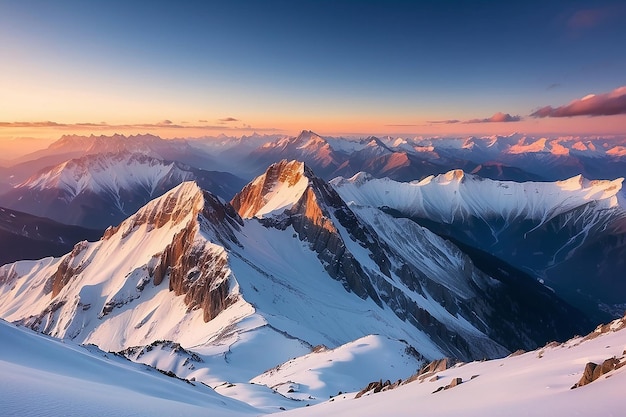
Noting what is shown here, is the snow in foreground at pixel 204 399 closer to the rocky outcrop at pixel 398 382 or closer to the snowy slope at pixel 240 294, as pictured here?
the rocky outcrop at pixel 398 382

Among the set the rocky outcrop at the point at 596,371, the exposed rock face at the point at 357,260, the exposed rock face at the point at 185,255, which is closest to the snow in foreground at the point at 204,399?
the rocky outcrop at the point at 596,371

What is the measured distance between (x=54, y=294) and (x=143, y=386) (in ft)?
634

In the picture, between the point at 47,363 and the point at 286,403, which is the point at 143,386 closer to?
the point at 47,363

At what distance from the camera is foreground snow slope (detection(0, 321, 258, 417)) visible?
615 inches

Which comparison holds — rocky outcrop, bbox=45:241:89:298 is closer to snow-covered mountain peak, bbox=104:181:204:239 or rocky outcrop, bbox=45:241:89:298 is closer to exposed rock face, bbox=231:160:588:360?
snow-covered mountain peak, bbox=104:181:204:239

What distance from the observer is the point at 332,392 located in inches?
2030

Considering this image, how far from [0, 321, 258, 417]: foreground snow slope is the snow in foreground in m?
0.04

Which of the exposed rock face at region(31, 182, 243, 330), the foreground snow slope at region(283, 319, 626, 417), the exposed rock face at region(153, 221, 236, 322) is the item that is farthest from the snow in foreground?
the exposed rock face at region(153, 221, 236, 322)

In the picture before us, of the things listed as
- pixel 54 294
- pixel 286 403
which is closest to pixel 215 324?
pixel 286 403

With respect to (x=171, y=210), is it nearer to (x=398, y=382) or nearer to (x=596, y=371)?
(x=398, y=382)

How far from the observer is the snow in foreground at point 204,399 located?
13602mm

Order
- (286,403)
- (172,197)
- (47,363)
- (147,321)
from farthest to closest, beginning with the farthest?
(172,197)
(147,321)
(286,403)
(47,363)

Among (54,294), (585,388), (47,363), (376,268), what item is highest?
(585,388)

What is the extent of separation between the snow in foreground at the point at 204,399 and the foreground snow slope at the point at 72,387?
36 mm
